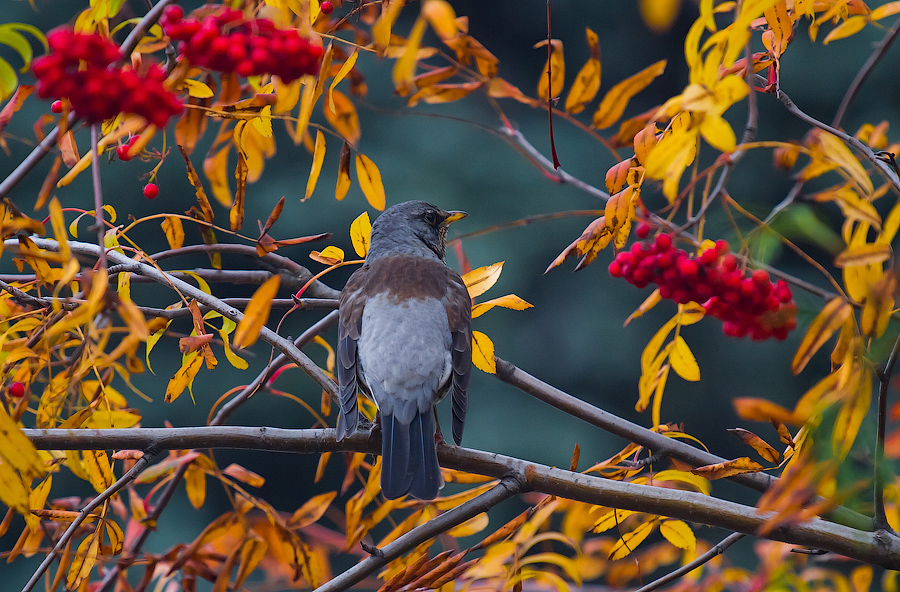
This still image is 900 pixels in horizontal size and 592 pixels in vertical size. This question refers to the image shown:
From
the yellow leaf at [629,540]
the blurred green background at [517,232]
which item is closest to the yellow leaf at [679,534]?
the yellow leaf at [629,540]

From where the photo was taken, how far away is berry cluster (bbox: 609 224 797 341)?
3.61ft

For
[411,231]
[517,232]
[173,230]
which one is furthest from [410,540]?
[517,232]

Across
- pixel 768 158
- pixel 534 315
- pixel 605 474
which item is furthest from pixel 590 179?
pixel 605 474

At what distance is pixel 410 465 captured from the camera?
4.84 ft

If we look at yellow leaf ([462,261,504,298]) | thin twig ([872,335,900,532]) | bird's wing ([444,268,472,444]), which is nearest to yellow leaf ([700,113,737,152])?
thin twig ([872,335,900,532])

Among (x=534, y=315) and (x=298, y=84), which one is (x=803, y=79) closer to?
(x=534, y=315)

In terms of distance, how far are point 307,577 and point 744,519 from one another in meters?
0.76

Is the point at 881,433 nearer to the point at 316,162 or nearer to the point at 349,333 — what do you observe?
the point at 316,162

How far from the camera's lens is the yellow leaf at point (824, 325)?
73 cm

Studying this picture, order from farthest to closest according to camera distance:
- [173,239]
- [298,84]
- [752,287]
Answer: [173,239] < [752,287] < [298,84]

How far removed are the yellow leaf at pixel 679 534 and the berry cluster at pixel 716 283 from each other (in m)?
0.40

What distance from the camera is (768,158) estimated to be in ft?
16.4

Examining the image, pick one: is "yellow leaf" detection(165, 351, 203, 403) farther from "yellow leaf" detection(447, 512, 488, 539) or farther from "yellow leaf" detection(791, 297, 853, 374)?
"yellow leaf" detection(791, 297, 853, 374)

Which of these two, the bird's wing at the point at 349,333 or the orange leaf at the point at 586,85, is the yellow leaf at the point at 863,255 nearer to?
the orange leaf at the point at 586,85
